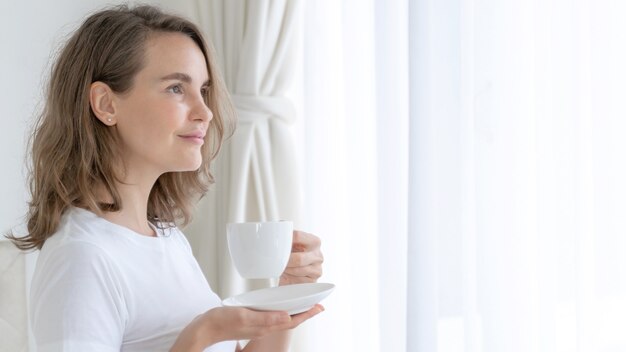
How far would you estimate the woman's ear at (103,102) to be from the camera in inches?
56.9

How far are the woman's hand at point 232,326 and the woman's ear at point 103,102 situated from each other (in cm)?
43

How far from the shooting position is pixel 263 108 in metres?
2.23

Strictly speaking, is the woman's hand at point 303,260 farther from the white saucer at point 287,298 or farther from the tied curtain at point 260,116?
the tied curtain at point 260,116

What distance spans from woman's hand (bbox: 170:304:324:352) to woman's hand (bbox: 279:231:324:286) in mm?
Answer: 322

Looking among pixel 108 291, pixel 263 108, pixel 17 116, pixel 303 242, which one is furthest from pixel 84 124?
pixel 17 116

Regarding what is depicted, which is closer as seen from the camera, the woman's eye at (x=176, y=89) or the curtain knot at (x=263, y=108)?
the woman's eye at (x=176, y=89)

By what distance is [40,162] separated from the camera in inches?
57.9

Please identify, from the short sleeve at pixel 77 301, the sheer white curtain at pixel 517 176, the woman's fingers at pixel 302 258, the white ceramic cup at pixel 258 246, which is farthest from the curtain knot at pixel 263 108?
the short sleeve at pixel 77 301

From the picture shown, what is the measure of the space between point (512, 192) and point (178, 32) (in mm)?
767

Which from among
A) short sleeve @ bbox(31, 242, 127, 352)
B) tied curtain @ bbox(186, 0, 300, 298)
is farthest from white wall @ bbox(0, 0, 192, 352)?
short sleeve @ bbox(31, 242, 127, 352)

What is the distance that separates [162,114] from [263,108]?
0.81 m

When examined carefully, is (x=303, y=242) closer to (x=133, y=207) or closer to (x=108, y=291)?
(x=133, y=207)

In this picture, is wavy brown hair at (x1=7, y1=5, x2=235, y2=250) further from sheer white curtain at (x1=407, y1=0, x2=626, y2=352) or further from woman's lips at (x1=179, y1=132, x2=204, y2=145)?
sheer white curtain at (x1=407, y1=0, x2=626, y2=352)

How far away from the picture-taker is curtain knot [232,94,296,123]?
2234 mm
